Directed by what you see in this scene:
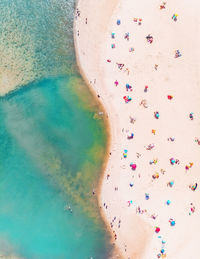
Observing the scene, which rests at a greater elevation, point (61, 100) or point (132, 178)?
point (61, 100)

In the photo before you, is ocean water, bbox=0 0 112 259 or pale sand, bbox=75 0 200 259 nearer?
pale sand, bbox=75 0 200 259

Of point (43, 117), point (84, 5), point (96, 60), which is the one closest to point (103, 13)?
point (84, 5)

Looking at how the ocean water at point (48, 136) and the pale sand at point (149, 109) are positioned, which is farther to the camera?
the ocean water at point (48, 136)

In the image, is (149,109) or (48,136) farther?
(48,136)

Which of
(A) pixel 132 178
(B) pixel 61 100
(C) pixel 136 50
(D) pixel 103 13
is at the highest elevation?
(D) pixel 103 13

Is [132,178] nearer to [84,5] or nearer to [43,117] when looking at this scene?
[43,117]
